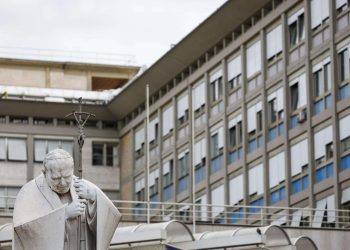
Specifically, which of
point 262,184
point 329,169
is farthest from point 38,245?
point 262,184

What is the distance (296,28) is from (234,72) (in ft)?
23.5

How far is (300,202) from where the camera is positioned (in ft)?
213

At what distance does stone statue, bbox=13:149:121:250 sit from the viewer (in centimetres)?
1783

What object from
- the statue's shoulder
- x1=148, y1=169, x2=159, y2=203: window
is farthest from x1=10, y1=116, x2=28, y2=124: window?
the statue's shoulder

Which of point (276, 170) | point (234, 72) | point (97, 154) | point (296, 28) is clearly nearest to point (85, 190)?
point (296, 28)

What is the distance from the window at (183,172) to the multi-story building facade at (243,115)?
0.07 meters

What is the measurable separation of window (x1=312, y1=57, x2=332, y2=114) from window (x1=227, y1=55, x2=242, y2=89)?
8.26 metres

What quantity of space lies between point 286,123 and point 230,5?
25.3ft

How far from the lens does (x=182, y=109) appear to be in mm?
80375

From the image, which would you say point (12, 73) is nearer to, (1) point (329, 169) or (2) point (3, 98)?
(2) point (3, 98)

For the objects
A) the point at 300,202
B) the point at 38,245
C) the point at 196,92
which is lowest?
the point at 38,245

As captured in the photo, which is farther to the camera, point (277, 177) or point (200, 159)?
point (200, 159)

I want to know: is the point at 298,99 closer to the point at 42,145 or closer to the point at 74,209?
the point at 42,145

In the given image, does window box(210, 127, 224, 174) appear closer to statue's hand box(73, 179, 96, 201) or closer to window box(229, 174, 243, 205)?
window box(229, 174, 243, 205)
